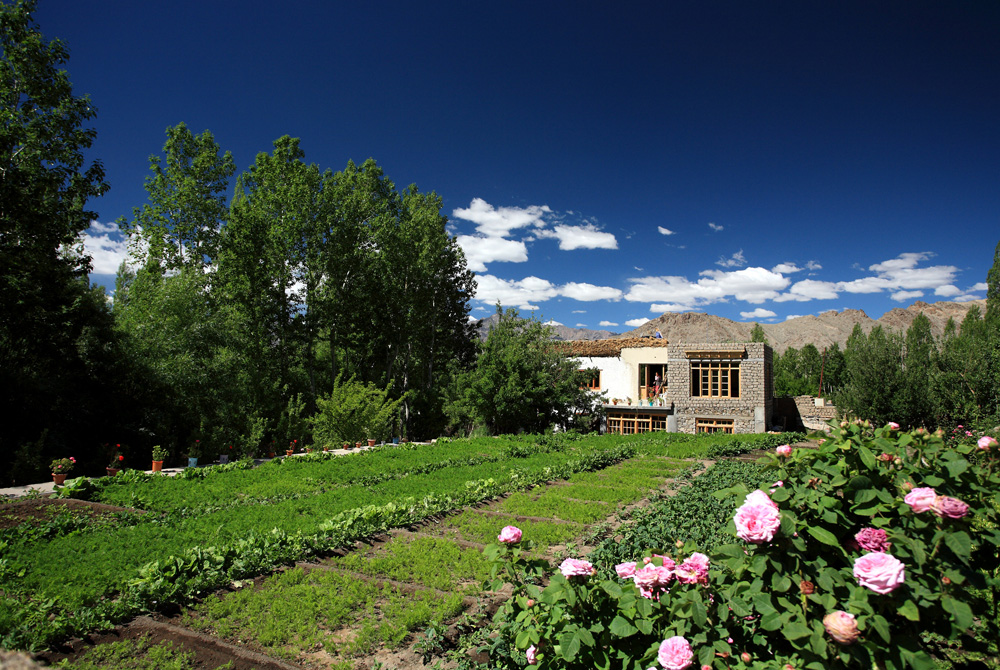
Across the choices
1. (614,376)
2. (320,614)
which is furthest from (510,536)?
(614,376)

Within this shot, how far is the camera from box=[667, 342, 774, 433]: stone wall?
22.6 metres

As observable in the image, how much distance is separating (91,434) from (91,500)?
6910 mm

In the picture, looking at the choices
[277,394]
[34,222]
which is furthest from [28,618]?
[277,394]

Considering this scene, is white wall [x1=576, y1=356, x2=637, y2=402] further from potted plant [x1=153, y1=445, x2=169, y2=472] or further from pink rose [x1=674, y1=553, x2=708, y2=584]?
pink rose [x1=674, y1=553, x2=708, y2=584]

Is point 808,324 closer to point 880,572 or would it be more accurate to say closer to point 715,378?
point 715,378

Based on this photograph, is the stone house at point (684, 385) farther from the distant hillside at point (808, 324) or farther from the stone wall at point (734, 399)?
the distant hillside at point (808, 324)

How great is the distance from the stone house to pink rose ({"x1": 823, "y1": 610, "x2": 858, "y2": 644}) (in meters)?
20.5

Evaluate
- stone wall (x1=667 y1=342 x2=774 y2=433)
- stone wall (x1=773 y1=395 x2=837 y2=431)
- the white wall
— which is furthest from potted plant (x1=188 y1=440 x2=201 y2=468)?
stone wall (x1=773 y1=395 x2=837 y2=431)

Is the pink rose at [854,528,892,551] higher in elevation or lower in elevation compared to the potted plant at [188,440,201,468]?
higher

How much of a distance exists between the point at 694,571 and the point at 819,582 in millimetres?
453

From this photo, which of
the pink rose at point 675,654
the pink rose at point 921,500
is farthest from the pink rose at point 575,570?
the pink rose at point 921,500

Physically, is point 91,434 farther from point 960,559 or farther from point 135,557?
point 960,559

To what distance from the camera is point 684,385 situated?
79.2 feet

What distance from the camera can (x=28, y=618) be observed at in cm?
379
